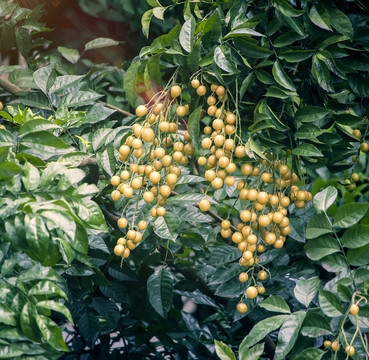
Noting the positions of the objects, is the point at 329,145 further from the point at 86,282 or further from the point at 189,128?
the point at 86,282

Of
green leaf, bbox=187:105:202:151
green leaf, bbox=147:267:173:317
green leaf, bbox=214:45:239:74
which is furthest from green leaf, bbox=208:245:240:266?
green leaf, bbox=214:45:239:74

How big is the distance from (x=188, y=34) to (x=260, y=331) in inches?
21.0

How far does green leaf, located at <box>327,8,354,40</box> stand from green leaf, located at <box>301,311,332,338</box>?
1.68ft

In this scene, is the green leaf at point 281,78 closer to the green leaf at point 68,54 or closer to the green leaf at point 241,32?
the green leaf at point 241,32

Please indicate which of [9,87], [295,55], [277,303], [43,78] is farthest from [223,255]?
[9,87]

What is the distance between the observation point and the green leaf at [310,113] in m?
0.87

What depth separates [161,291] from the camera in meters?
1.09

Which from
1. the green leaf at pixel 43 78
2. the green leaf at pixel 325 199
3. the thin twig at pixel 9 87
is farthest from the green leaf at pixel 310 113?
the thin twig at pixel 9 87

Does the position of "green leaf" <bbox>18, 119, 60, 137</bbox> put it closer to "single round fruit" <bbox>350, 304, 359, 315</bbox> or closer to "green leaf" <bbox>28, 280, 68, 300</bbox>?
"green leaf" <bbox>28, 280, 68, 300</bbox>

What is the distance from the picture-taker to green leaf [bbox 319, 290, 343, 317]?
805mm

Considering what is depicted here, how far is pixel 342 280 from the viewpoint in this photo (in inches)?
33.0

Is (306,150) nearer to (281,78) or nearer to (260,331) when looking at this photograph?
(281,78)

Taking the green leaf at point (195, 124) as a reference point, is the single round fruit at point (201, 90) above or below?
above

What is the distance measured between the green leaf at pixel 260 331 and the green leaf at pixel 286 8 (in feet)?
1.74
